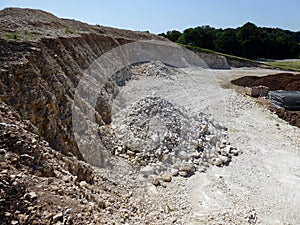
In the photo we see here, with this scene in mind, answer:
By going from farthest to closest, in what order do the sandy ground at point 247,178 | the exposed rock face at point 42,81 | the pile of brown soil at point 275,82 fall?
the pile of brown soil at point 275,82 → the exposed rock face at point 42,81 → the sandy ground at point 247,178

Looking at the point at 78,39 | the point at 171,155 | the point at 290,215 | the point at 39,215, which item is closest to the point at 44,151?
the point at 39,215

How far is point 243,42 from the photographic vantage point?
40.0 metres

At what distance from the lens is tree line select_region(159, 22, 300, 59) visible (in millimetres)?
39031

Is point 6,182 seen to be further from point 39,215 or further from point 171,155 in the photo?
point 171,155

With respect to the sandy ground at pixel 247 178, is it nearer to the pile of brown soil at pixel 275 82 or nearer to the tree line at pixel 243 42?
the pile of brown soil at pixel 275 82

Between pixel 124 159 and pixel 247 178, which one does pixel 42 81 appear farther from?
pixel 247 178

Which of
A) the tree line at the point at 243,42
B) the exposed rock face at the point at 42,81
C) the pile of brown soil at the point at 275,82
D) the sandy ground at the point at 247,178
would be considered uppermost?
the tree line at the point at 243,42

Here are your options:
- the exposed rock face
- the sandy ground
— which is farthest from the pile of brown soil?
the exposed rock face

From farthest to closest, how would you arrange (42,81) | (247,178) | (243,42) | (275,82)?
(243,42)
(275,82)
(247,178)
(42,81)

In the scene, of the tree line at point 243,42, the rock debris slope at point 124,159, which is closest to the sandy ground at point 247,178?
the rock debris slope at point 124,159

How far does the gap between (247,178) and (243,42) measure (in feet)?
113

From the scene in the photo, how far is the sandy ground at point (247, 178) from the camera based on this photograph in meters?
7.29

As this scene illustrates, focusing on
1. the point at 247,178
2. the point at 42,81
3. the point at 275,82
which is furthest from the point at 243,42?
the point at 42,81

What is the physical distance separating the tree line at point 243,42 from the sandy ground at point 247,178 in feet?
78.0
